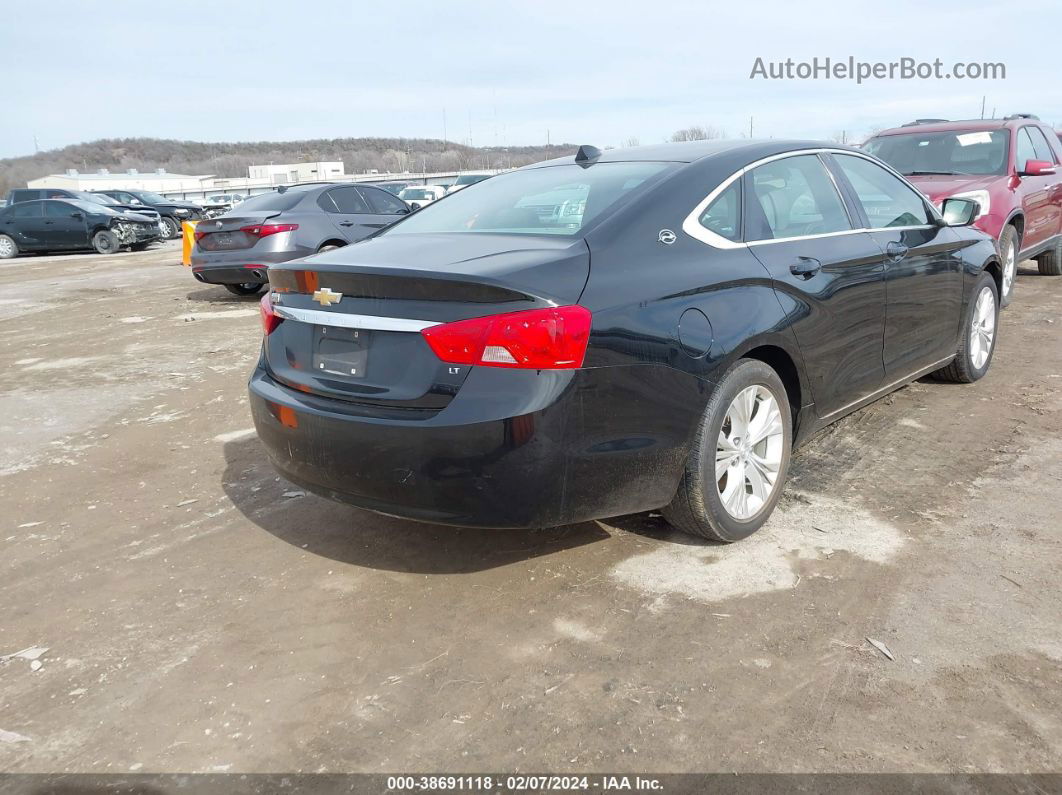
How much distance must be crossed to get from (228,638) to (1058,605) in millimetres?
2899

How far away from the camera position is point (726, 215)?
11.5 feet

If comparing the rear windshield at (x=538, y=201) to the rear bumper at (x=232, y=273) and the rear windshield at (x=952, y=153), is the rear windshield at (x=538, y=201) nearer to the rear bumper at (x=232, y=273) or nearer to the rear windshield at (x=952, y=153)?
the rear windshield at (x=952, y=153)

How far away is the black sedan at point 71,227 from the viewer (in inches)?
826

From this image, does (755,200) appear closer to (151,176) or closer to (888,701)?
(888,701)

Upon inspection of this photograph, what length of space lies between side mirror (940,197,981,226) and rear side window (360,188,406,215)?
7933 mm

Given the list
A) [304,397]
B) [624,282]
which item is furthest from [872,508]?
[304,397]

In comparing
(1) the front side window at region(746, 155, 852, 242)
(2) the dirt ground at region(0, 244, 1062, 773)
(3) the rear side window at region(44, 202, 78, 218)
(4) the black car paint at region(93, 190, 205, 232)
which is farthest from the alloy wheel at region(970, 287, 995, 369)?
(4) the black car paint at region(93, 190, 205, 232)

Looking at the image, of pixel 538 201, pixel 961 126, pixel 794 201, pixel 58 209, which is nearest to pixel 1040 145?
pixel 961 126

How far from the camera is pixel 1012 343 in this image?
6.94m

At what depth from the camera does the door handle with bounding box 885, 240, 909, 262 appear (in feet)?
14.1

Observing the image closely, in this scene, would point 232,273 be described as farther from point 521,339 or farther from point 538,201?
point 521,339

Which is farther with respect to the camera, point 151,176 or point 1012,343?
point 151,176

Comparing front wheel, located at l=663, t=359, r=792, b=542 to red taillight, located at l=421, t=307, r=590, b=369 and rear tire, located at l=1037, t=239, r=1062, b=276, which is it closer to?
red taillight, located at l=421, t=307, r=590, b=369

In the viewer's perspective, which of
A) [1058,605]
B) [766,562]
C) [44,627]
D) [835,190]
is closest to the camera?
[1058,605]
